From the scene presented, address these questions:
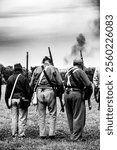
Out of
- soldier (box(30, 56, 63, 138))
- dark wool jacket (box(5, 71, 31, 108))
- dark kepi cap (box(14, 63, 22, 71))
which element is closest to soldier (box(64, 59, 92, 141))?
soldier (box(30, 56, 63, 138))

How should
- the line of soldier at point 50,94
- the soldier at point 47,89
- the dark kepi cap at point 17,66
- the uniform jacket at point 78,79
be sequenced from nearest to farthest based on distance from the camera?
the uniform jacket at point 78,79, the line of soldier at point 50,94, the soldier at point 47,89, the dark kepi cap at point 17,66

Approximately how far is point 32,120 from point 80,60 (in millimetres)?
4596

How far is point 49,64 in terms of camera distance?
43.7 feet

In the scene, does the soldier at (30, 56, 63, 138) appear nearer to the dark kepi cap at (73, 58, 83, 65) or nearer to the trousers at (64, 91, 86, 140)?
the trousers at (64, 91, 86, 140)

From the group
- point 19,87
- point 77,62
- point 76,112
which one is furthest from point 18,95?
point 77,62

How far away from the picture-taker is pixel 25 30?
43.9 ft

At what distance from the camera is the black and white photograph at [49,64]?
497 inches

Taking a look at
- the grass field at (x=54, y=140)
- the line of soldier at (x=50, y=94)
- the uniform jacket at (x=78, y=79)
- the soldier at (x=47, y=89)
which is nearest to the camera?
the grass field at (x=54, y=140)

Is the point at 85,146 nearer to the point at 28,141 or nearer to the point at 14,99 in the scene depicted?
the point at 28,141

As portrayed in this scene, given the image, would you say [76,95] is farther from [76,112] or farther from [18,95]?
[18,95]

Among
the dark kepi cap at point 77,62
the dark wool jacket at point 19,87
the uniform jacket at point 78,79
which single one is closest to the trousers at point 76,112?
the uniform jacket at point 78,79

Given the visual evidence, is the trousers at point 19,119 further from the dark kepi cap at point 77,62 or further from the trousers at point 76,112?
the dark kepi cap at point 77,62

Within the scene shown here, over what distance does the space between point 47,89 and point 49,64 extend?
569 millimetres

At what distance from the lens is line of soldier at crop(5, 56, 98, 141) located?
1281 cm
